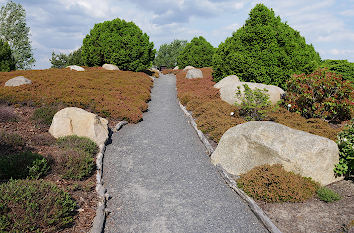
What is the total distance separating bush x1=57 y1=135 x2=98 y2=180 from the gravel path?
722 millimetres

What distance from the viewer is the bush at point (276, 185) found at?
260 inches

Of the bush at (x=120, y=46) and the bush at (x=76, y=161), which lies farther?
the bush at (x=120, y=46)

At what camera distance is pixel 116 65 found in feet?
107

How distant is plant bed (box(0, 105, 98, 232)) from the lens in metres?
5.89

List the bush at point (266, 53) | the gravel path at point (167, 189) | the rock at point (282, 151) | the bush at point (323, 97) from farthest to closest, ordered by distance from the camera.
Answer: the bush at point (266, 53), the bush at point (323, 97), the rock at point (282, 151), the gravel path at point (167, 189)

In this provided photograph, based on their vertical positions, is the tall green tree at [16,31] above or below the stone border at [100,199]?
above

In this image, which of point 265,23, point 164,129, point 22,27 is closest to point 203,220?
point 164,129

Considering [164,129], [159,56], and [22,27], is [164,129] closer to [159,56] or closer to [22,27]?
[22,27]

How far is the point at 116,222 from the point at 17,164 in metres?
3.65

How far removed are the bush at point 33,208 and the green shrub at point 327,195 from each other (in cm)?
705

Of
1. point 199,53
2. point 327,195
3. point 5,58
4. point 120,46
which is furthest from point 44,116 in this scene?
point 199,53

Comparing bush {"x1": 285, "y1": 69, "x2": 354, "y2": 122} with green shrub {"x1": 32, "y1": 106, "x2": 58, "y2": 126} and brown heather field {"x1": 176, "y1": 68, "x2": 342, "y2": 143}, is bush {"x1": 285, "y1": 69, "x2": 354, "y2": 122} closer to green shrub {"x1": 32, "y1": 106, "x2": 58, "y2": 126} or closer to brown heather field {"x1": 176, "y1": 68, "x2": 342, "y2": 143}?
brown heather field {"x1": 176, "y1": 68, "x2": 342, "y2": 143}

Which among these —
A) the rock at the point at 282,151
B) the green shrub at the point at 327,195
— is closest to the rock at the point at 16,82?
the rock at the point at 282,151

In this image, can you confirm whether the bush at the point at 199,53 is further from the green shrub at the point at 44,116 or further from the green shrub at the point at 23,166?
the green shrub at the point at 23,166
